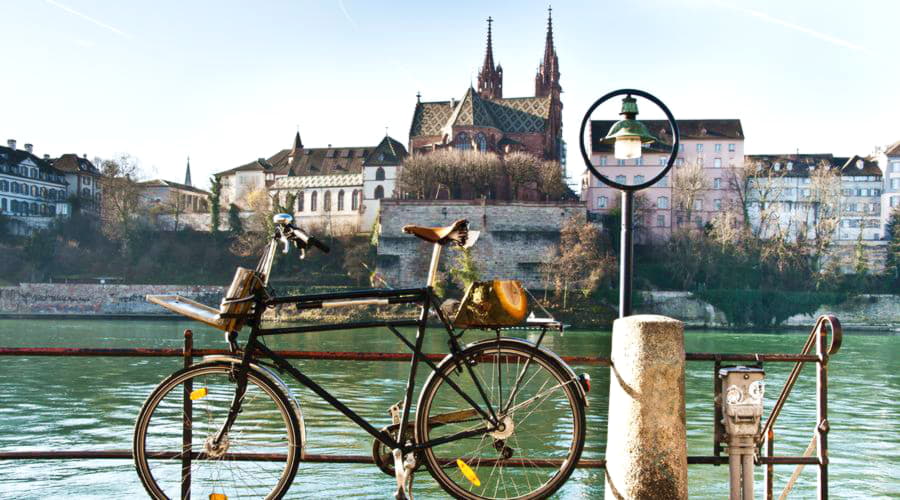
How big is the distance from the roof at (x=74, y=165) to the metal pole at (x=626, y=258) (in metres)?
89.2

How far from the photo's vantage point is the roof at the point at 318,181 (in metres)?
79.8

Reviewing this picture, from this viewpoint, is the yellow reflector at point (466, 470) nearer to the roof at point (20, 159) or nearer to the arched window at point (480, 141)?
the arched window at point (480, 141)

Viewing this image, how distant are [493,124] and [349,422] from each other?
56.0m

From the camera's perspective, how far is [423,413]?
383cm

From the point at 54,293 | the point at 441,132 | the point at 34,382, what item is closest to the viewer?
the point at 34,382

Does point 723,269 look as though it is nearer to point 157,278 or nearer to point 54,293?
point 157,278

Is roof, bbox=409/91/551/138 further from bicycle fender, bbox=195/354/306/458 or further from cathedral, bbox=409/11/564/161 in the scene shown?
bicycle fender, bbox=195/354/306/458

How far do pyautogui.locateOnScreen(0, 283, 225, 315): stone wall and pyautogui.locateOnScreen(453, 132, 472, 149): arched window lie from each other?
21119 mm

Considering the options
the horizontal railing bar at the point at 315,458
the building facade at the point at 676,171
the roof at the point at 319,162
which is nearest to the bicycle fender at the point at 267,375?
the horizontal railing bar at the point at 315,458

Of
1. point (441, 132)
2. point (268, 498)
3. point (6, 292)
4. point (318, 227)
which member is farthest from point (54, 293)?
point (268, 498)

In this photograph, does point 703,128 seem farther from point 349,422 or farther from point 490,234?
point 349,422

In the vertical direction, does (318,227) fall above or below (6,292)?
above

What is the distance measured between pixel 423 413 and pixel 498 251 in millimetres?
56406

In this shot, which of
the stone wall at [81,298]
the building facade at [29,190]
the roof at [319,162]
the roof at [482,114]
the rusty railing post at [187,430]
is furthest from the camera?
the roof at [319,162]
